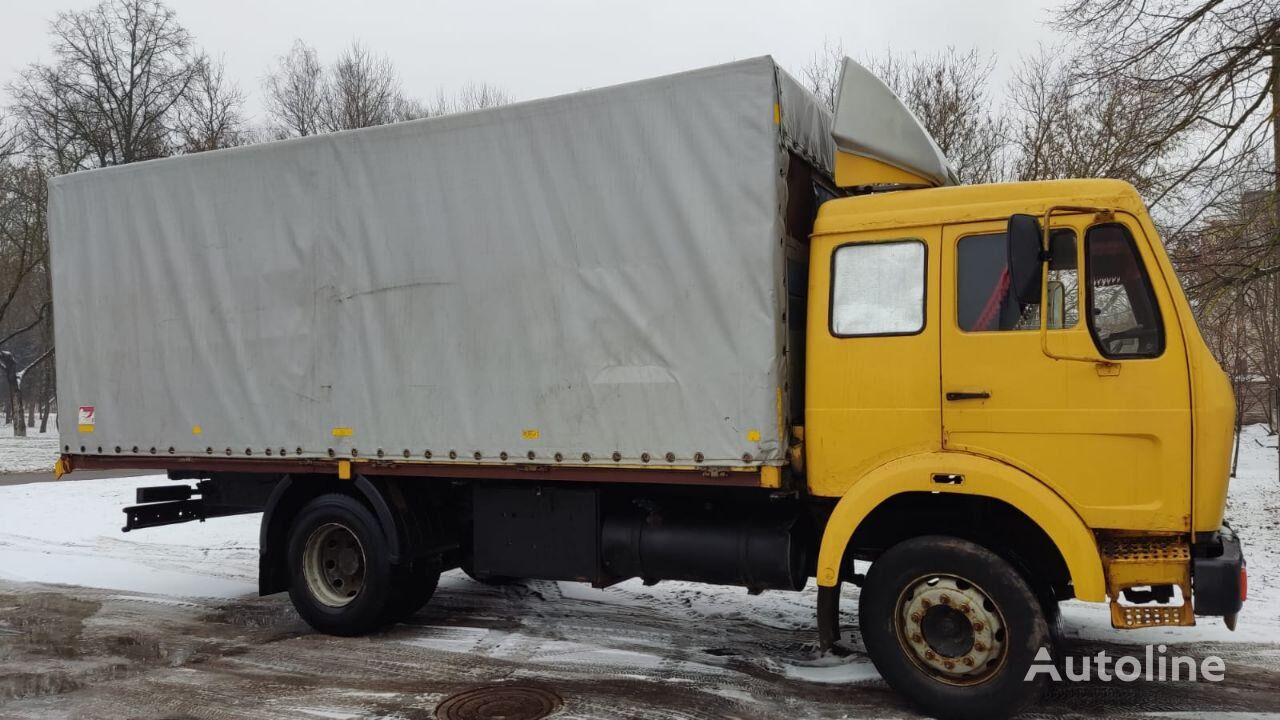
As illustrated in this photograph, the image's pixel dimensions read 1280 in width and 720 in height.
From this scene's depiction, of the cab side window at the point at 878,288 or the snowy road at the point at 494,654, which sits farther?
the snowy road at the point at 494,654

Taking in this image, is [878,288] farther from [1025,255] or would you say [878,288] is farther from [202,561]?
[202,561]

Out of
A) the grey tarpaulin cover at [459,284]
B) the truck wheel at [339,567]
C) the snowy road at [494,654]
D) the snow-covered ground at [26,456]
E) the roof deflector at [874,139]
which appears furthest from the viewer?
the snow-covered ground at [26,456]

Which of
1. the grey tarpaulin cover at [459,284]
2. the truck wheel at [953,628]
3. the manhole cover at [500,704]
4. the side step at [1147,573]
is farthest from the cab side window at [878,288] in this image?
the manhole cover at [500,704]

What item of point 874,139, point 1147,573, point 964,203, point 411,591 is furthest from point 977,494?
point 411,591

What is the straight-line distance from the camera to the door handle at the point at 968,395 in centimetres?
461

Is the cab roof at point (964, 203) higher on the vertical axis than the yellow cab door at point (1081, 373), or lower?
higher

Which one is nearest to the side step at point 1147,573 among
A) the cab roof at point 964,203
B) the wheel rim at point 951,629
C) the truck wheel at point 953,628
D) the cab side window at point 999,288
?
the truck wheel at point 953,628

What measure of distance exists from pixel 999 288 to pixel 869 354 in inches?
30.1

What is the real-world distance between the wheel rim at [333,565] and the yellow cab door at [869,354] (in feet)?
12.2

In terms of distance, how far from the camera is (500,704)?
16.4 feet

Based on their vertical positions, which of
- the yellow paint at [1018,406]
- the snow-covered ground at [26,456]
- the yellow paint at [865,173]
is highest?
the yellow paint at [865,173]

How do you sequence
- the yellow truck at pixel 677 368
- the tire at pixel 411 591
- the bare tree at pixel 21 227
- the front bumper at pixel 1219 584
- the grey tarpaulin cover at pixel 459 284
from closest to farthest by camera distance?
the front bumper at pixel 1219 584
the yellow truck at pixel 677 368
the grey tarpaulin cover at pixel 459 284
the tire at pixel 411 591
the bare tree at pixel 21 227

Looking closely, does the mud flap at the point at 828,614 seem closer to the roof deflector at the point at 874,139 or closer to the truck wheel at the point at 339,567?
the roof deflector at the point at 874,139

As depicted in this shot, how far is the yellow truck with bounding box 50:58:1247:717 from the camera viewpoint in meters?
4.46
